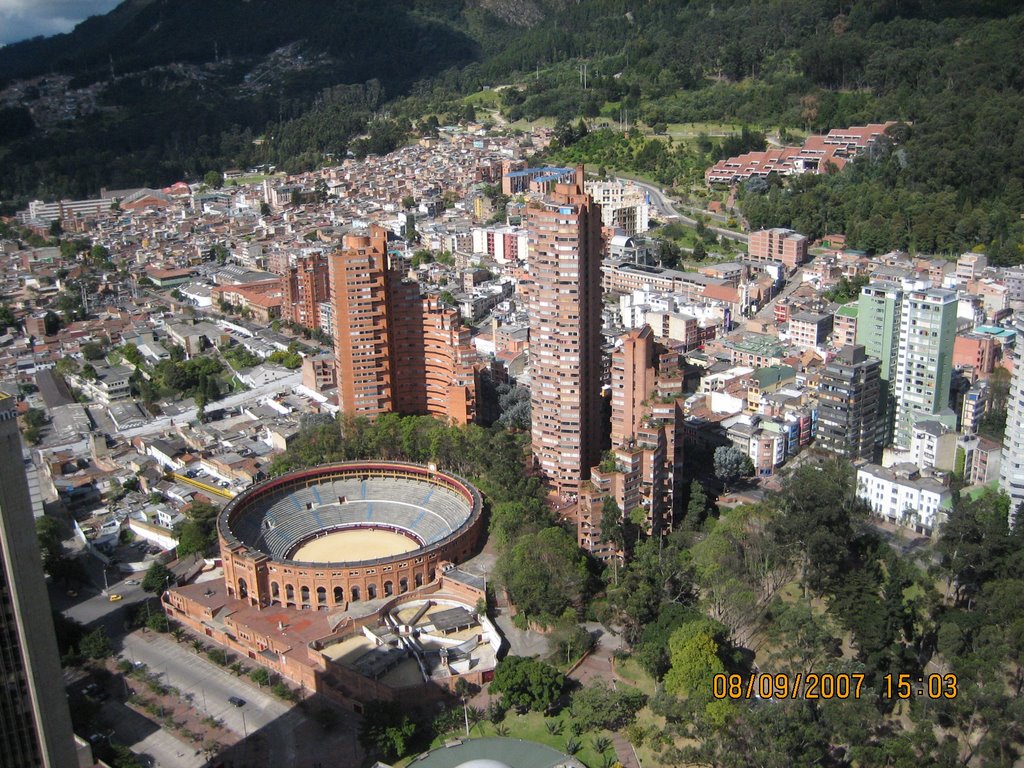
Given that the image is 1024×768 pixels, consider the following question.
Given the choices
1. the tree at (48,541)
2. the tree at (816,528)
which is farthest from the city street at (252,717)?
the tree at (816,528)

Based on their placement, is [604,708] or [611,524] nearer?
[604,708]

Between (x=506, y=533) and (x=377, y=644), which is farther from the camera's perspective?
(x=506, y=533)

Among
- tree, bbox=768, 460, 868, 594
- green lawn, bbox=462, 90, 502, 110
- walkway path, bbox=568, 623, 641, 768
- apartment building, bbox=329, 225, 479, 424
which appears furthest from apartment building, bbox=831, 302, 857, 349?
green lawn, bbox=462, 90, 502, 110

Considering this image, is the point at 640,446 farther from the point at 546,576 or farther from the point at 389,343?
the point at 389,343

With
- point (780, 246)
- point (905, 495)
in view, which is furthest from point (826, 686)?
point (780, 246)

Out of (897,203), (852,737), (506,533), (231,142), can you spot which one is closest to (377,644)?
(506,533)

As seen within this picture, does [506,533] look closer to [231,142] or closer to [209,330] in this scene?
[209,330]

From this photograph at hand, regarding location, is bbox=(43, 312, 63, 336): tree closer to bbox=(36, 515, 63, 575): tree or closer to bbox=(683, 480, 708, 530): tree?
bbox=(36, 515, 63, 575): tree
